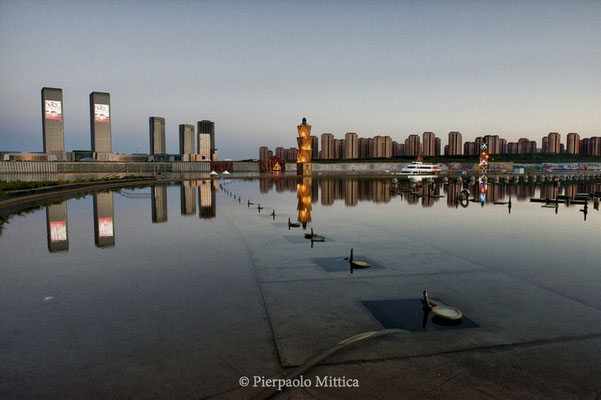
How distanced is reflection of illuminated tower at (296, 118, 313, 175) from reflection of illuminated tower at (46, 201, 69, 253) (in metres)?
78.6

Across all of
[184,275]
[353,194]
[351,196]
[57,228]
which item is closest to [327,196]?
[351,196]

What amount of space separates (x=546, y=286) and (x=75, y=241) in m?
17.9

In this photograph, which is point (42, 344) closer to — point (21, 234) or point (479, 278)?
point (479, 278)

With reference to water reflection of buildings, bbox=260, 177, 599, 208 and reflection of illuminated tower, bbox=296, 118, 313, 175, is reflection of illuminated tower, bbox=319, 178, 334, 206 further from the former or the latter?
reflection of illuminated tower, bbox=296, 118, 313, 175

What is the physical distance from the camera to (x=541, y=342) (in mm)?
7238

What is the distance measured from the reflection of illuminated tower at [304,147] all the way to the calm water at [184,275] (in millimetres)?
79887

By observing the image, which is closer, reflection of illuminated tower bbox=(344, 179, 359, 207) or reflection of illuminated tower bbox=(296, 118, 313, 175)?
reflection of illuminated tower bbox=(344, 179, 359, 207)

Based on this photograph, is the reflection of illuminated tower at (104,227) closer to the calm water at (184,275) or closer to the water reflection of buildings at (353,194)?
the calm water at (184,275)

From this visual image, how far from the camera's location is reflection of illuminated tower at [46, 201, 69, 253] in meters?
Result: 16.2

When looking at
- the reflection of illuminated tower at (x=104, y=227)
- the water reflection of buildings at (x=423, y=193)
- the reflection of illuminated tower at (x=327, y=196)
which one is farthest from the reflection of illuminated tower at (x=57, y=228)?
the water reflection of buildings at (x=423, y=193)

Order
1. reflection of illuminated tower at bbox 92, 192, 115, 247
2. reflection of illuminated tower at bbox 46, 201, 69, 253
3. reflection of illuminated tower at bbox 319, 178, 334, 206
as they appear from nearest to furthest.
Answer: reflection of illuminated tower at bbox 46, 201, 69, 253, reflection of illuminated tower at bbox 92, 192, 115, 247, reflection of illuminated tower at bbox 319, 178, 334, 206

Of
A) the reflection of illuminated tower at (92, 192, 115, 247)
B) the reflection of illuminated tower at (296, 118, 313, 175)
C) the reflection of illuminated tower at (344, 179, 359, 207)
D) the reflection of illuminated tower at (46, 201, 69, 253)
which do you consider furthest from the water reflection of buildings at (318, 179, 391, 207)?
the reflection of illuminated tower at (296, 118, 313, 175)

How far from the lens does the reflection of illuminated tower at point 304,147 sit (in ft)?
Result: 341

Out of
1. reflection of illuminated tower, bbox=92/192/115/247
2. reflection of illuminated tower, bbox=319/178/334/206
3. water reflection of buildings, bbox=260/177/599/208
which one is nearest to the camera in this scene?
reflection of illuminated tower, bbox=92/192/115/247
